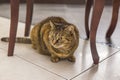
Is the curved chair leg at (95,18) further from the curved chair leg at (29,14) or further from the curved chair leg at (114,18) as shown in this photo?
the curved chair leg at (29,14)

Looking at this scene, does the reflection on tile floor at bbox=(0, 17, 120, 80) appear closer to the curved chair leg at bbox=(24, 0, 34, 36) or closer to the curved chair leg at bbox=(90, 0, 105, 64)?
the curved chair leg at bbox=(90, 0, 105, 64)

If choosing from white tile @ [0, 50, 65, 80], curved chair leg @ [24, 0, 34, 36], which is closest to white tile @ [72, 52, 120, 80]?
white tile @ [0, 50, 65, 80]

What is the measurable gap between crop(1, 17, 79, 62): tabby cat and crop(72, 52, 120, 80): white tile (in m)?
0.17

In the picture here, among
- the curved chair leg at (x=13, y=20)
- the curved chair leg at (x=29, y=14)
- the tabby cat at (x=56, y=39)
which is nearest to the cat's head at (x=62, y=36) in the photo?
the tabby cat at (x=56, y=39)

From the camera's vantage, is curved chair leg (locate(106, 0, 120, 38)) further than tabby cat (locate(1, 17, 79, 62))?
Yes

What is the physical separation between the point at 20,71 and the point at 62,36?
0.32 meters

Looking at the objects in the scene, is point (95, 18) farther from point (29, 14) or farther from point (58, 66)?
point (29, 14)

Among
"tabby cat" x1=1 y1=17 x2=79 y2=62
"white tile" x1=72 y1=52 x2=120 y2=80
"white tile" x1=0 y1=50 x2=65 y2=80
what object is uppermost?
"tabby cat" x1=1 y1=17 x2=79 y2=62

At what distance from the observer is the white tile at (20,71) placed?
1276mm

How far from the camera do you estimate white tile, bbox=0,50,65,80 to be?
4.19ft

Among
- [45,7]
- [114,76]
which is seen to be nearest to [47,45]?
[114,76]

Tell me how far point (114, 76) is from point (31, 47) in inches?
26.2

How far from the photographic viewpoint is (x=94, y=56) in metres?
1.42

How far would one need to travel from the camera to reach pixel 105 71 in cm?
138
